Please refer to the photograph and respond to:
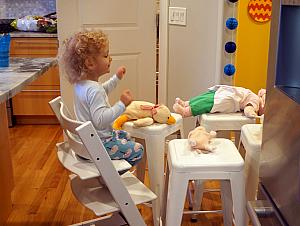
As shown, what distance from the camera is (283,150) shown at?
0.95m

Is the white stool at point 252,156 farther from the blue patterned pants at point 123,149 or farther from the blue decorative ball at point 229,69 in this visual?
→ the blue decorative ball at point 229,69

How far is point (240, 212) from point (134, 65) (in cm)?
186

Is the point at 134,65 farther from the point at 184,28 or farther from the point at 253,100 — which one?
the point at 253,100

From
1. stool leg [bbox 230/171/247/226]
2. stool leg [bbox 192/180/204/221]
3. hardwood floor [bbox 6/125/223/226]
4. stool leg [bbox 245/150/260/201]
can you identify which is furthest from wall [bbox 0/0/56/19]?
stool leg [bbox 230/171/247/226]

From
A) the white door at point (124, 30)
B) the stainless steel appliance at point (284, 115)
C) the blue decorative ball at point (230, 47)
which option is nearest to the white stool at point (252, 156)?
the stainless steel appliance at point (284, 115)

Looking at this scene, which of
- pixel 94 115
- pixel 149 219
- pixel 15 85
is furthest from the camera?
pixel 149 219

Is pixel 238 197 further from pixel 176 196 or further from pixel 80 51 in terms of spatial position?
pixel 80 51

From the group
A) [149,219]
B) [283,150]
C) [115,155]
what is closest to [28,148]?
[149,219]

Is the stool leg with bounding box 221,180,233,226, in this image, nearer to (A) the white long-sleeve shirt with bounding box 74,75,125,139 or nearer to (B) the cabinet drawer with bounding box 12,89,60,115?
(A) the white long-sleeve shirt with bounding box 74,75,125,139

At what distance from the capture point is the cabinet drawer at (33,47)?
380cm

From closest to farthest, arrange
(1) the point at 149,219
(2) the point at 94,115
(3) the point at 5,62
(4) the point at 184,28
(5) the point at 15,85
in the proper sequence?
(5) the point at 15,85 → (2) the point at 94,115 → (3) the point at 5,62 → (1) the point at 149,219 → (4) the point at 184,28

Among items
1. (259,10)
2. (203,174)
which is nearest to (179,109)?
(203,174)

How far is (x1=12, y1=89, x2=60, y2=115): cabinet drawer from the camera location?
155 inches

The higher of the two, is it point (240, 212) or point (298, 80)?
point (298, 80)
